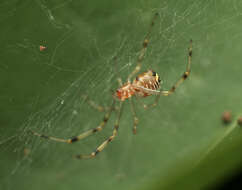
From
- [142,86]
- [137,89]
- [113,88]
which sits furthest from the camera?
[113,88]

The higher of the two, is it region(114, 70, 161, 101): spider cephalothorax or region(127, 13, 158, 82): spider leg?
region(127, 13, 158, 82): spider leg

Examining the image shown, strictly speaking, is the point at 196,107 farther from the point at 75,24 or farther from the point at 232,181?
the point at 75,24

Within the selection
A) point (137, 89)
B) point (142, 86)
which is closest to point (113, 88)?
point (137, 89)

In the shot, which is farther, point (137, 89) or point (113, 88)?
point (113, 88)

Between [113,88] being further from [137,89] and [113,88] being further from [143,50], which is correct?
[143,50]

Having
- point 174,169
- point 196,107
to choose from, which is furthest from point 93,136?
point 196,107
